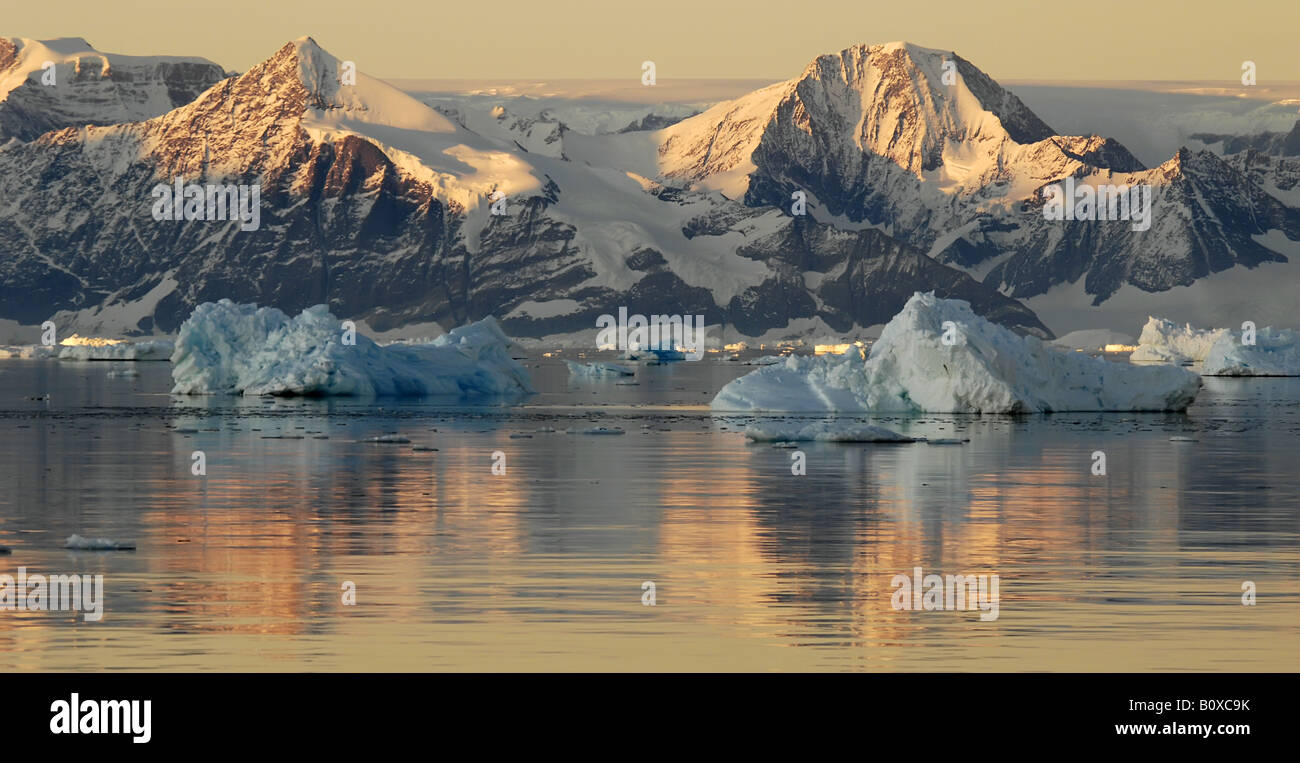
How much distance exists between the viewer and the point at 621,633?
22734 millimetres

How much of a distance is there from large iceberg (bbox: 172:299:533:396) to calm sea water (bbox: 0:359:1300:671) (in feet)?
77.9

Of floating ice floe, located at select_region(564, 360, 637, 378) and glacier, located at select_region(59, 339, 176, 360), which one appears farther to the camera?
glacier, located at select_region(59, 339, 176, 360)

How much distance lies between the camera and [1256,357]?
135 meters

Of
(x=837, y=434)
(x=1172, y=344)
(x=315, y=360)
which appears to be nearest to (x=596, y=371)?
(x=315, y=360)

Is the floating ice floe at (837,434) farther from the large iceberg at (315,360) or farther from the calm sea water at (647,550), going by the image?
the large iceberg at (315,360)

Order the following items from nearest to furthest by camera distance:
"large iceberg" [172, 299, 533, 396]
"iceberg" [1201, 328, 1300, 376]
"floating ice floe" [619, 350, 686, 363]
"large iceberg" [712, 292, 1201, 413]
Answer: "large iceberg" [712, 292, 1201, 413]
"large iceberg" [172, 299, 533, 396]
"iceberg" [1201, 328, 1300, 376]
"floating ice floe" [619, 350, 686, 363]

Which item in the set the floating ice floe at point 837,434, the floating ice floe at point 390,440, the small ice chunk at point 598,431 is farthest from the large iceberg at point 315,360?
the floating ice floe at point 837,434

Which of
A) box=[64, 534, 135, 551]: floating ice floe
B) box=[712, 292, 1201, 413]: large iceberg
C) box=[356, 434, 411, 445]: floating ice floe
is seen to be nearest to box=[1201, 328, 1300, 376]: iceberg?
box=[712, 292, 1201, 413]: large iceberg

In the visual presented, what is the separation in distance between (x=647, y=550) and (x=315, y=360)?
5669 cm

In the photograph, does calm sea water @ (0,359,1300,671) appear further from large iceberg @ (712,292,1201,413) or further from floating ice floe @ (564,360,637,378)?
floating ice floe @ (564,360,637,378)

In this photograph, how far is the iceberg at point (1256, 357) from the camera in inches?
5246

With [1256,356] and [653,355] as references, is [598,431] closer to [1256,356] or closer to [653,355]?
[1256,356]

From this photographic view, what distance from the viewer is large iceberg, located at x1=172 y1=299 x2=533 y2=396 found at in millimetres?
86250

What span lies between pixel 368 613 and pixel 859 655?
6.38 meters
